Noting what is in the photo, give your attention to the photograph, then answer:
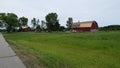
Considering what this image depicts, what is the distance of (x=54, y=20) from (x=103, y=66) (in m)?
80.2

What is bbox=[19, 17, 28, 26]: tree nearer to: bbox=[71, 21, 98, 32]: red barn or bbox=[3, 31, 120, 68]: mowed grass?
bbox=[71, 21, 98, 32]: red barn

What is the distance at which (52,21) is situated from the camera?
90.0 m

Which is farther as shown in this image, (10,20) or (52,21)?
(52,21)

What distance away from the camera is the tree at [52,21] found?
86.3m

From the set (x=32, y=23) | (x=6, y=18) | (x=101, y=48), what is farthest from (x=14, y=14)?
(x=101, y=48)

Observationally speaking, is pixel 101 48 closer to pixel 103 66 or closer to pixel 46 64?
pixel 103 66

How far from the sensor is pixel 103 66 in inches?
421

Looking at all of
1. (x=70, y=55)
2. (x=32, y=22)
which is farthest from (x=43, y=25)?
(x=70, y=55)

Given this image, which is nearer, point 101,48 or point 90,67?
point 90,67

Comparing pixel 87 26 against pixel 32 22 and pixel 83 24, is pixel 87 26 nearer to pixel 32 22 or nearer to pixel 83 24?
pixel 83 24

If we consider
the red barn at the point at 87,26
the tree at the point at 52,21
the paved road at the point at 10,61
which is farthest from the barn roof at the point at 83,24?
the paved road at the point at 10,61

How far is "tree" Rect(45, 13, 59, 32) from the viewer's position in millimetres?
86312

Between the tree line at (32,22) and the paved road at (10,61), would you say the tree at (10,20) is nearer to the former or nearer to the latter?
the tree line at (32,22)

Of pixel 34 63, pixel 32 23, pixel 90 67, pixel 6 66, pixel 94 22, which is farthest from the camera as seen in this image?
pixel 32 23
